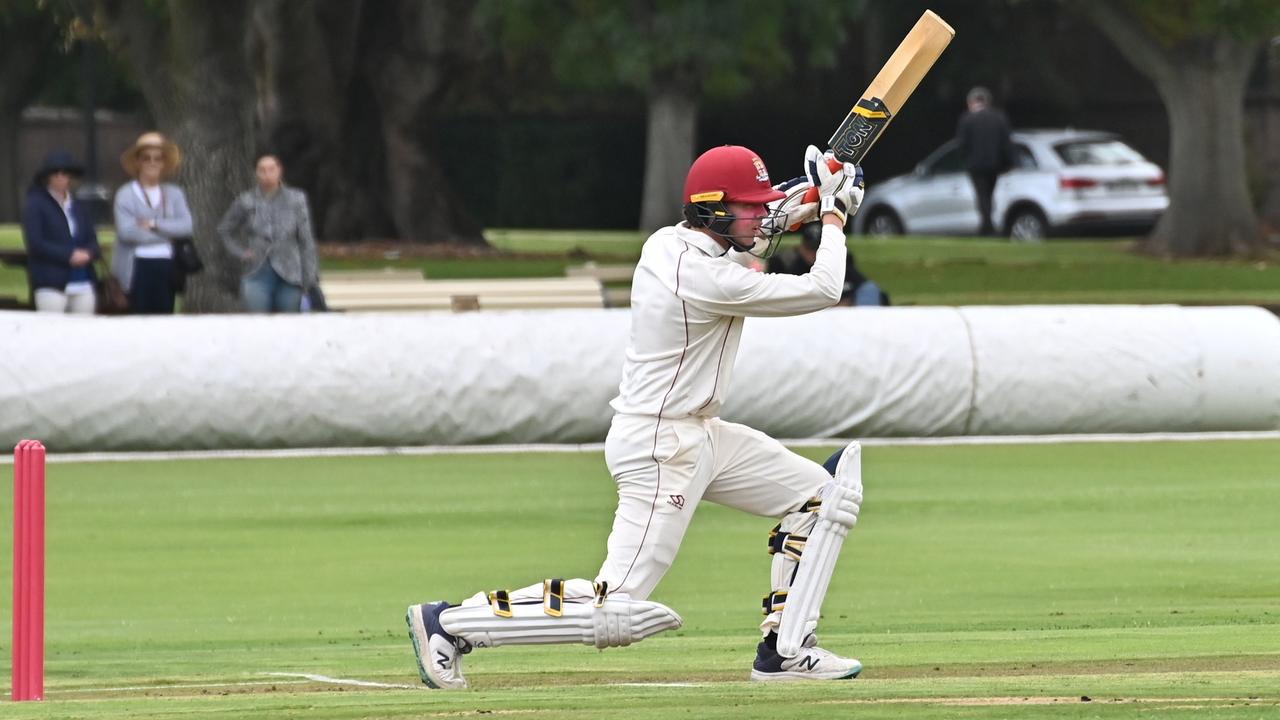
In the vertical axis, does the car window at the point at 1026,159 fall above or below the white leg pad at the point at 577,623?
below

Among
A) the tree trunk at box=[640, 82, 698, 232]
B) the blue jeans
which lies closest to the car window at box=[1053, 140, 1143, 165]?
the tree trunk at box=[640, 82, 698, 232]

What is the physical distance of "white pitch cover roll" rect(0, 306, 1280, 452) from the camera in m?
16.0

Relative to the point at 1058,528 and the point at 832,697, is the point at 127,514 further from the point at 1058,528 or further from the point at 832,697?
the point at 832,697

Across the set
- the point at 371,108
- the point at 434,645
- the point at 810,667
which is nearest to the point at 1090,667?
the point at 810,667

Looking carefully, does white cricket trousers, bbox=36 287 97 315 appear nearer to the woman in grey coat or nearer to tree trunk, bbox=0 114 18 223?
the woman in grey coat

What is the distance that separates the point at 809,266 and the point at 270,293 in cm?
412

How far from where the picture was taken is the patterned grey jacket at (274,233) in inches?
710

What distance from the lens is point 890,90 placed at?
803cm

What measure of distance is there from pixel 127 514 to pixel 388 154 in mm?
19553

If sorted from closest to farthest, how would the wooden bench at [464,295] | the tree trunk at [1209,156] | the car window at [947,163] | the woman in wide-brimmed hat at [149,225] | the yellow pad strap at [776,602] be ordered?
1. the yellow pad strap at [776,602]
2. the woman in wide-brimmed hat at [149,225]
3. the wooden bench at [464,295]
4. the tree trunk at [1209,156]
5. the car window at [947,163]

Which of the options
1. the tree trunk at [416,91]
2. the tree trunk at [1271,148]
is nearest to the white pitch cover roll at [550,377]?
the tree trunk at [416,91]

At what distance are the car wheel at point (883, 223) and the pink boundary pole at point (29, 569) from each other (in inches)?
1272

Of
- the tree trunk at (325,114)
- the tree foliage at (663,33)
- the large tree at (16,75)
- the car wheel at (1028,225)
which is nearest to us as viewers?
the tree trunk at (325,114)

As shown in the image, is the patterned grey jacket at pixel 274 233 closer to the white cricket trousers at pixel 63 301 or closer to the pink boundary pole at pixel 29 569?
the white cricket trousers at pixel 63 301
